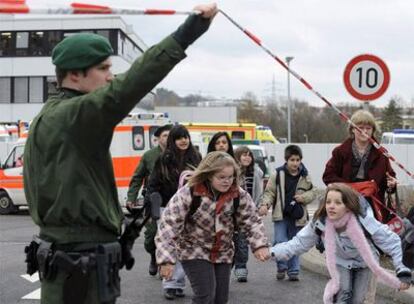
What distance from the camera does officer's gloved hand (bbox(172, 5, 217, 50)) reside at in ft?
8.45

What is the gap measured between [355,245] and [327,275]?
132 inches

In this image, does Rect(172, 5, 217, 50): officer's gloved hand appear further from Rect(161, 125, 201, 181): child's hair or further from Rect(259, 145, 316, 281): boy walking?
Rect(259, 145, 316, 281): boy walking

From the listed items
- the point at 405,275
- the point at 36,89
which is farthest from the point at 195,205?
the point at 36,89

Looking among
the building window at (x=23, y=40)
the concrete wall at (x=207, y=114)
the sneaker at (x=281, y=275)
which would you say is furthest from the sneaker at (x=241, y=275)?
the concrete wall at (x=207, y=114)

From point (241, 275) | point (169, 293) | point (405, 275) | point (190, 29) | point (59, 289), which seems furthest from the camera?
point (241, 275)

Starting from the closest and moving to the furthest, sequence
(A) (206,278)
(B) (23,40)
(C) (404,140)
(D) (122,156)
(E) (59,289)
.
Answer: (E) (59,289)
(A) (206,278)
(D) (122,156)
(C) (404,140)
(B) (23,40)

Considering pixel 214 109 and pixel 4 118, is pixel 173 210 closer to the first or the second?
pixel 4 118

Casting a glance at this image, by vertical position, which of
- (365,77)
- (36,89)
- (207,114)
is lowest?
(365,77)

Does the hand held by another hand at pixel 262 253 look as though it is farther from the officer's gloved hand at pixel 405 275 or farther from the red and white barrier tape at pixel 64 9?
the red and white barrier tape at pixel 64 9

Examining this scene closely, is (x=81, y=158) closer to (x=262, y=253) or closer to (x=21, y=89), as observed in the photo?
(x=262, y=253)

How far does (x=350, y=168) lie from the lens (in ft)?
20.1

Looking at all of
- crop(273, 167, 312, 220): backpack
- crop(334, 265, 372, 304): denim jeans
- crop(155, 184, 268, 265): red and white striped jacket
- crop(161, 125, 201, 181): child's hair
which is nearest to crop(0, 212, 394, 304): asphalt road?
crop(273, 167, 312, 220): backpack

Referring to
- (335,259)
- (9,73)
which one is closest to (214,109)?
(9,73)

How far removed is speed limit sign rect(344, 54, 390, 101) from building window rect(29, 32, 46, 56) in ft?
133
